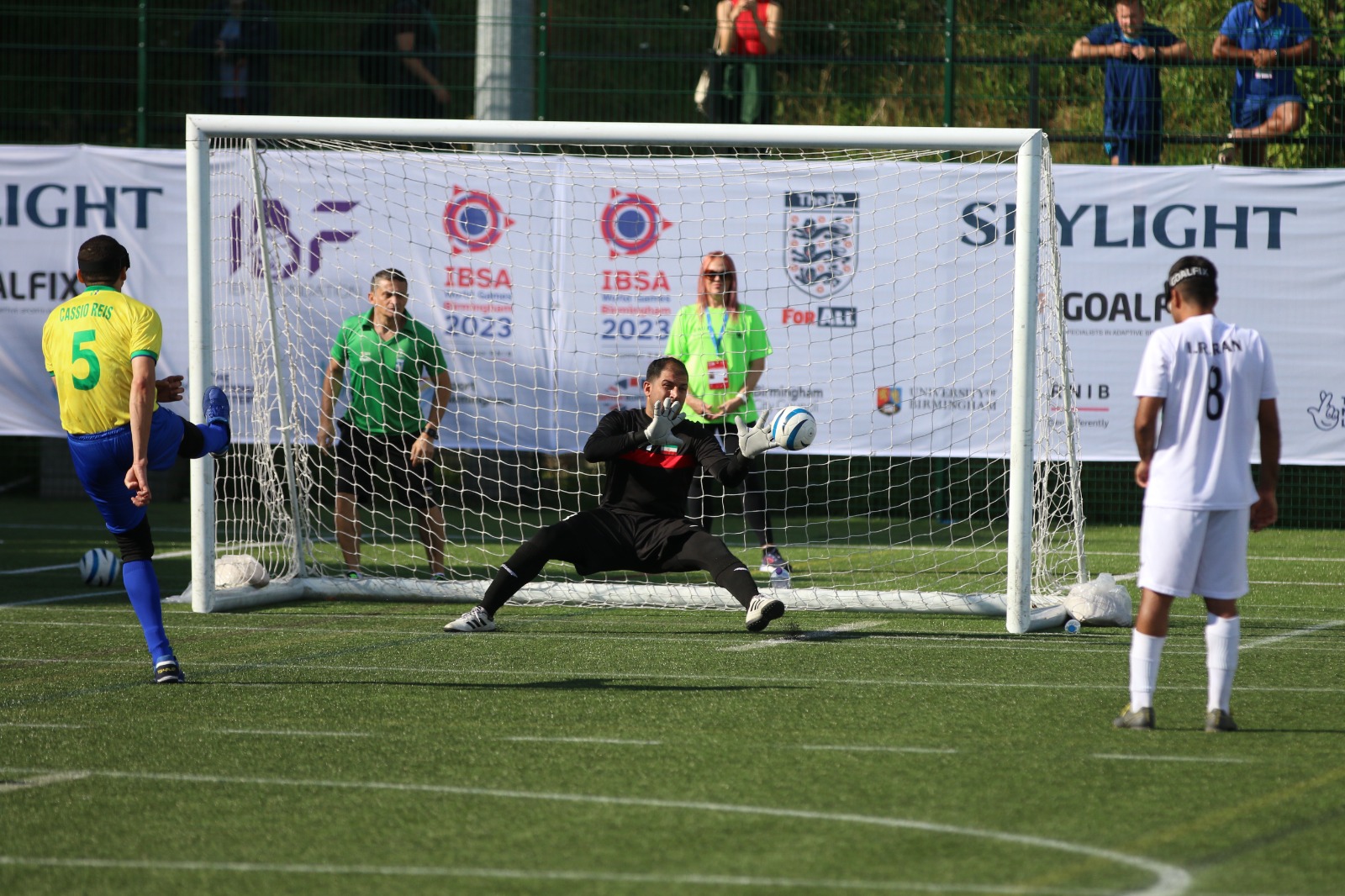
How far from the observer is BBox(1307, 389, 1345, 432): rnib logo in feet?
45.7

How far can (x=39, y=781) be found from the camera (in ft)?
17.7

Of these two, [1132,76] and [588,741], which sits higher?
[1132,76]

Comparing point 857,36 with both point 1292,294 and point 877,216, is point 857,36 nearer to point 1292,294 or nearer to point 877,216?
point 877,216

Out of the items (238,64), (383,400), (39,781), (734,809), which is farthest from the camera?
(238,64)

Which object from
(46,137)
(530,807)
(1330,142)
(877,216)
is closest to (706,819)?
(530,807)

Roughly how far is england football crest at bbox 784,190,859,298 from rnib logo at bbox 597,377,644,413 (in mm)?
1726

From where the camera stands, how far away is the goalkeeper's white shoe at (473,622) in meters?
8.77

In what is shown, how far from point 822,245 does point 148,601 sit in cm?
821

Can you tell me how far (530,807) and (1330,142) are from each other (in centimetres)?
1205

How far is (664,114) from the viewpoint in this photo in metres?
15.3

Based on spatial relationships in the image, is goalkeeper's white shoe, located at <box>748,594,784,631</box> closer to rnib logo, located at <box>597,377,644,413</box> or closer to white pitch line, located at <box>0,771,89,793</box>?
white pitch line, located at <box>0,771,89,793</box>

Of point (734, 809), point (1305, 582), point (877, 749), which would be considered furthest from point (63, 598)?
point (1305, 582)

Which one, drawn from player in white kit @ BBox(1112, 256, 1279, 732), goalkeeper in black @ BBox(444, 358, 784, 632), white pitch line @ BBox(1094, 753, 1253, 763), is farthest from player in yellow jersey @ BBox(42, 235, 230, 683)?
player in white kit @ BBox(1112, 256, 1279, 732)

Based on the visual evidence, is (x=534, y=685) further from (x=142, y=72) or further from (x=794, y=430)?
(x=142, y=72)
